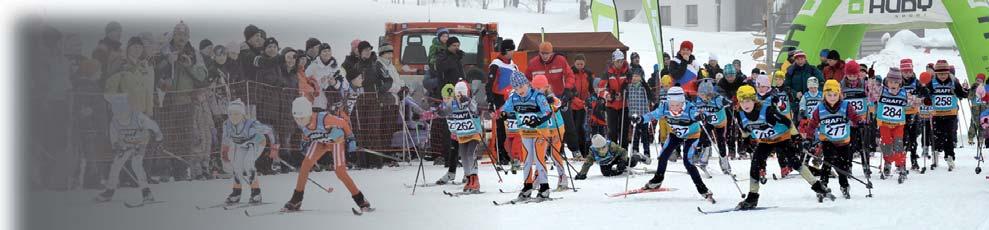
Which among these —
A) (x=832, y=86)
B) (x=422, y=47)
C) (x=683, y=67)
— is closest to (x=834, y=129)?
(x=832, y=86)

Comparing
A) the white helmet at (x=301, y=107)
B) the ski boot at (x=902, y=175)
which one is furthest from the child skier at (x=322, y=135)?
the ski boot at (x=902, y=175)

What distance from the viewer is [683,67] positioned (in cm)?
1345

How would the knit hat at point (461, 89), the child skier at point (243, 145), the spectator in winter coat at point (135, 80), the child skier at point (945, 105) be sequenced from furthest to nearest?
the child skier at point (945, 105)
the knit hat at point (461, 89)
the child skier at point (243, 145)
the spectator in winter coat at point (135, 80)

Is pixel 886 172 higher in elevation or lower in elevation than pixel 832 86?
lower

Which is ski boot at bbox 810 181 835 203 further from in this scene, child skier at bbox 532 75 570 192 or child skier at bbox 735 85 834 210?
child skier at bbox 532 75 570 192

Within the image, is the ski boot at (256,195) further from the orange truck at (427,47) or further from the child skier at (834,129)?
the orange truck at (427,47)

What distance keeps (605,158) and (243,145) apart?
675cm

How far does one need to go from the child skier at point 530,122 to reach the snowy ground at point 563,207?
1.05 feet

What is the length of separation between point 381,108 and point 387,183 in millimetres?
7670

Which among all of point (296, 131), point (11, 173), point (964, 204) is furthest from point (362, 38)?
point (964, 204)

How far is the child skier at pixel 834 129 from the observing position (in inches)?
396

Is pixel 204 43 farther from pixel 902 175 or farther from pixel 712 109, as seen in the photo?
pixel 712 109

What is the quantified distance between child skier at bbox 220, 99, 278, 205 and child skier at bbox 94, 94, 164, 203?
0.43 m

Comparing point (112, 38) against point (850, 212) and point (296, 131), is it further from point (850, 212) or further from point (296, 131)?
point (850, 212)
